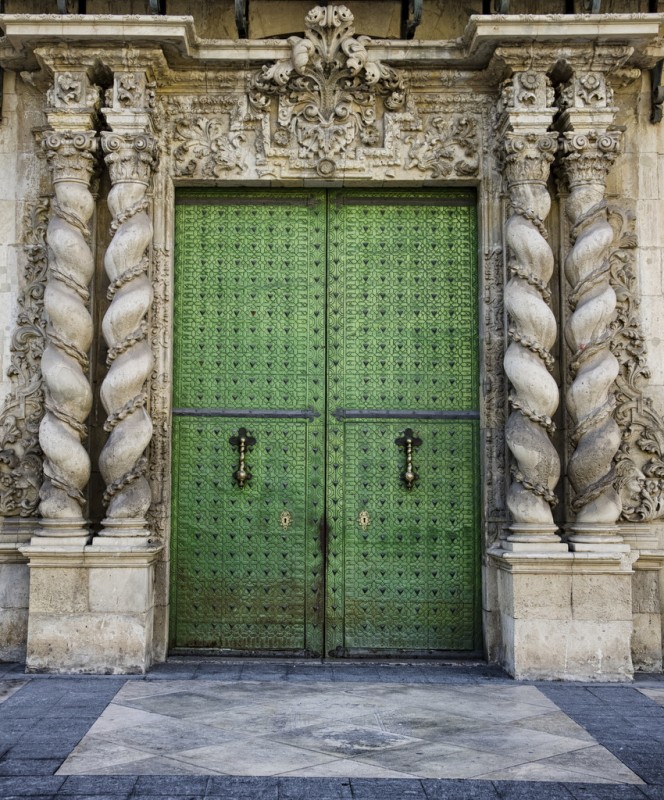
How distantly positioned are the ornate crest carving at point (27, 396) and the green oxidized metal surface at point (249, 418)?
1066 mm

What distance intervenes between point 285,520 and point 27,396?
225 cm

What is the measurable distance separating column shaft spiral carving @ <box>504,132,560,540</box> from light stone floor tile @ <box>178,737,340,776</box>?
2.80m

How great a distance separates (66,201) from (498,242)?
336 cm

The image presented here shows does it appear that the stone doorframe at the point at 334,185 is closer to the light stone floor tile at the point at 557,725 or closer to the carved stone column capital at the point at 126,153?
the carved stone column capital at the point at 126,153

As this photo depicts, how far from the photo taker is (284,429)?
777cm

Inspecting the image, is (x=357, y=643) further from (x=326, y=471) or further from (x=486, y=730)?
(x=486, y=730)

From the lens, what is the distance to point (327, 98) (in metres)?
7.75

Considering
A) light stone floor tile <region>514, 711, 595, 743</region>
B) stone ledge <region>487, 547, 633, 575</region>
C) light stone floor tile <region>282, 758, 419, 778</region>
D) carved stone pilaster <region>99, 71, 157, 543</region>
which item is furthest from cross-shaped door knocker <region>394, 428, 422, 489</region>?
light stone floor tile <region>282, 758, 419, 778</region>

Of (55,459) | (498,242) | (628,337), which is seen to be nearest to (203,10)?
(498,242)

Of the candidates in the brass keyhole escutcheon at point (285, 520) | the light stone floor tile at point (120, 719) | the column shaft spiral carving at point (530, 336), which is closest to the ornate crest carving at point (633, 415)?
the column shaft spiral carving at point (530, 336)

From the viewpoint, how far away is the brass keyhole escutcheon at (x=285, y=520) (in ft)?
25.2

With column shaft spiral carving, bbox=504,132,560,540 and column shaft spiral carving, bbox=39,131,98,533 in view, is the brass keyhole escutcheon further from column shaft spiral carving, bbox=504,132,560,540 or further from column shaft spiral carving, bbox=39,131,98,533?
column shaft spiral carving, bbox=504,132,560,540

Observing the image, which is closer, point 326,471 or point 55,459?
point 55,459

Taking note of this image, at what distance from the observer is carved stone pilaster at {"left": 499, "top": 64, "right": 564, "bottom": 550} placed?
712cm
